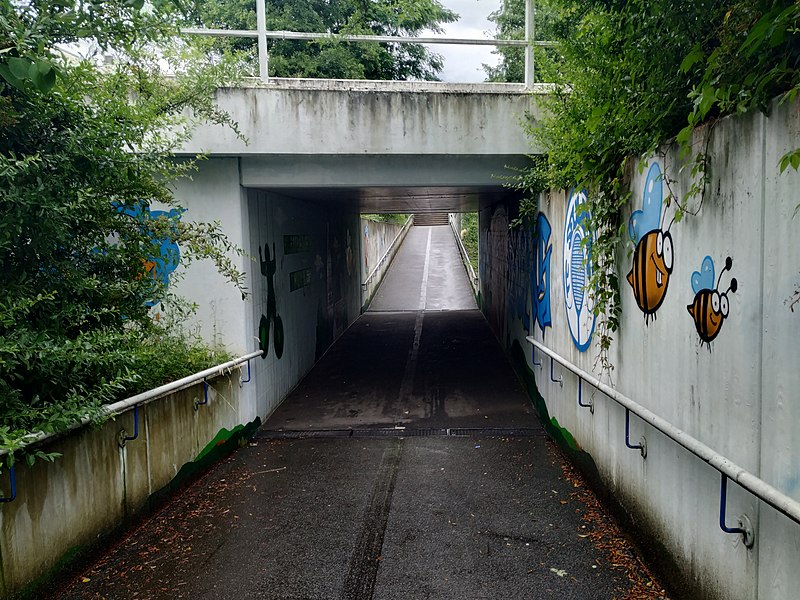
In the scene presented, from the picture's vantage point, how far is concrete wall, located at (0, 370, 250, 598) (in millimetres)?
3422

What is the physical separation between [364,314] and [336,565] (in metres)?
13.3

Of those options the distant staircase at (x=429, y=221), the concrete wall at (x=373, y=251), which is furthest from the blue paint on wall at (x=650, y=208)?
the distant staircase at (x=429, y=221)

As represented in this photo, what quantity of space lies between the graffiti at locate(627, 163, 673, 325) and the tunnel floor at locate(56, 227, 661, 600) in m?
1.84

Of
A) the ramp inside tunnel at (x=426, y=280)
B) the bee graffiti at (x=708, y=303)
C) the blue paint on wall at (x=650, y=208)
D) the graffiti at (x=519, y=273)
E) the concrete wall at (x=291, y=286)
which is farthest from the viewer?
the ramp inside tunnel at (x=426, y=280)

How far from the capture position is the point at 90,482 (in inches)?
161

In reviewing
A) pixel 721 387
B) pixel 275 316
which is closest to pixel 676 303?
pixel 721 387

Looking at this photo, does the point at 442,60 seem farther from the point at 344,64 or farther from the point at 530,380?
the point at 530,380

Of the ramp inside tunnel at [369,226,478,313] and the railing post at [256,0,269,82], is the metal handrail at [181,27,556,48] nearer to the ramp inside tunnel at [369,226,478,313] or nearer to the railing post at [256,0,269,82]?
the railing post at [256,0,269,82]

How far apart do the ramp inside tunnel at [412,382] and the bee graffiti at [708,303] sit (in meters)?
4.04

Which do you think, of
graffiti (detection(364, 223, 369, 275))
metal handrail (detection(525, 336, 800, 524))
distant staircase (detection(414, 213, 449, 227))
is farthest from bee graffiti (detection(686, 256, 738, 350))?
distant staircase (detection(414, 213, 449, 227))

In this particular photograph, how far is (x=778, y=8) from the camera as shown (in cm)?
221

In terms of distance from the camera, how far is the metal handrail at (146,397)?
330cm

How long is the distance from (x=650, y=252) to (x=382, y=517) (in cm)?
297

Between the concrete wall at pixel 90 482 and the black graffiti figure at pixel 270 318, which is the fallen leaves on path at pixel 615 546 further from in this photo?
the black graffiti figure at pixel 270 318
